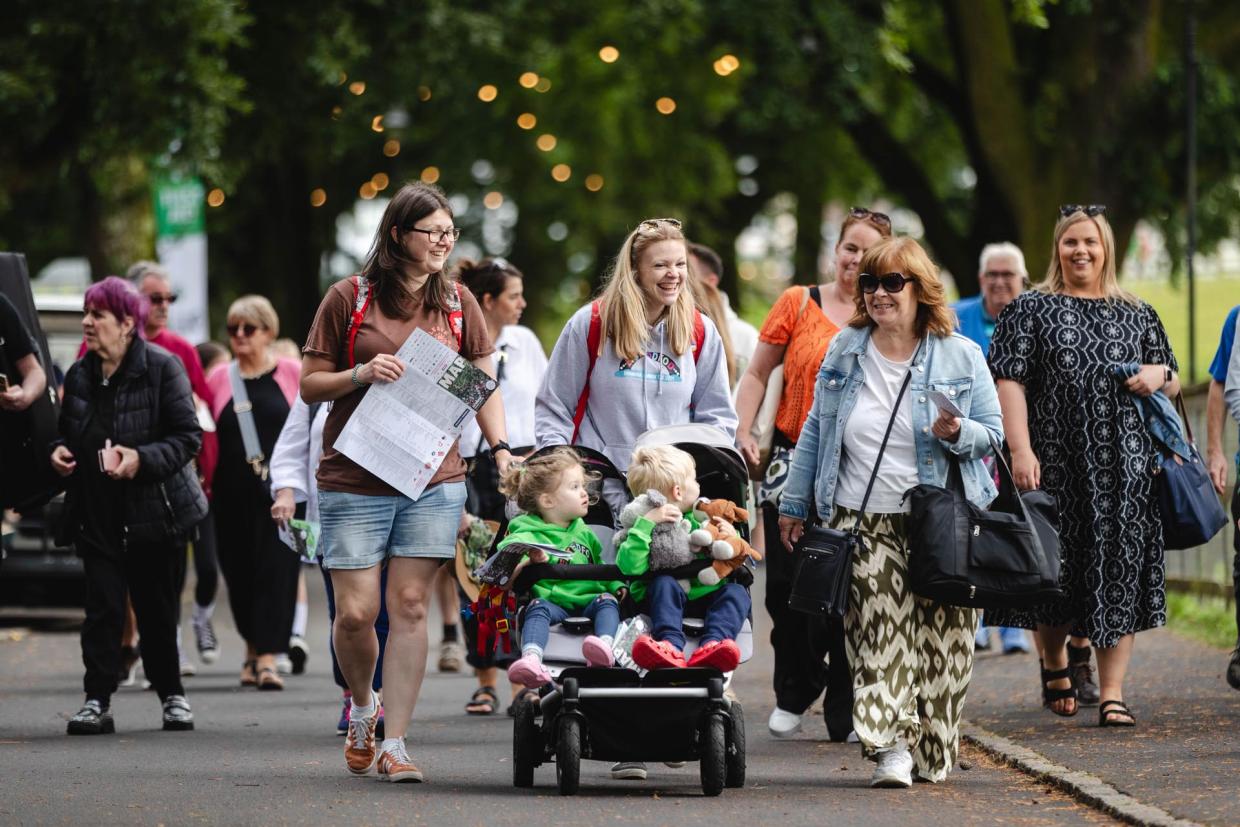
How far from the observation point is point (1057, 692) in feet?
32.6

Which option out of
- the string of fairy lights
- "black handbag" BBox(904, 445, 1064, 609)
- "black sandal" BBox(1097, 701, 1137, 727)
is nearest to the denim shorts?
"black handbag" BBox(904, 445, 1064, 609)

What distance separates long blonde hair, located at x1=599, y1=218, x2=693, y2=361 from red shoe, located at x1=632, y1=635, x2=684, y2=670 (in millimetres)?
1433

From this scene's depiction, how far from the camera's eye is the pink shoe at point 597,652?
733cm

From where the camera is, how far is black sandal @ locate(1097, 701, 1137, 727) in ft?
30.4

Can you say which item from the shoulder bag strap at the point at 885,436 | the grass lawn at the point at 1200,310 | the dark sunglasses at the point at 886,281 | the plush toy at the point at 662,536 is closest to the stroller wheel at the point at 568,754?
the plush toy at the point at 662,536

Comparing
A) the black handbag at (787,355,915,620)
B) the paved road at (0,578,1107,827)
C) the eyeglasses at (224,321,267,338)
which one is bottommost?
the paved road at (0,578,1107,827)

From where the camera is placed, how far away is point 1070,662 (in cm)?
1051

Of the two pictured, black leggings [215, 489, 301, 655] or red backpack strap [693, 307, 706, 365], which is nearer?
red backpack strap [693, 307, 706, 365]

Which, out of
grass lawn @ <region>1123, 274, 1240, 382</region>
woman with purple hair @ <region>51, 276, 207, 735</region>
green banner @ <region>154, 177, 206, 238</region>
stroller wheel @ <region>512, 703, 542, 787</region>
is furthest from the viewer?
grass lawn @ <region>1123, 274, 1240, 382</region>

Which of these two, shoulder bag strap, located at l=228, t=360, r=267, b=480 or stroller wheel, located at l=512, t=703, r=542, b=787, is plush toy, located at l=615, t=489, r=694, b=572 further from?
shoulder bag strap, located at l=228, t=360, r=267, b=480

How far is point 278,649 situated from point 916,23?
62.0ft

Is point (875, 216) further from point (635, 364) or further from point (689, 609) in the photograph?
point (689, 609)

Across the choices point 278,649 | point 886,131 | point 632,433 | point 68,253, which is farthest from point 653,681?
point 68,253

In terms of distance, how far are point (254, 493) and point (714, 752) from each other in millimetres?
5806
